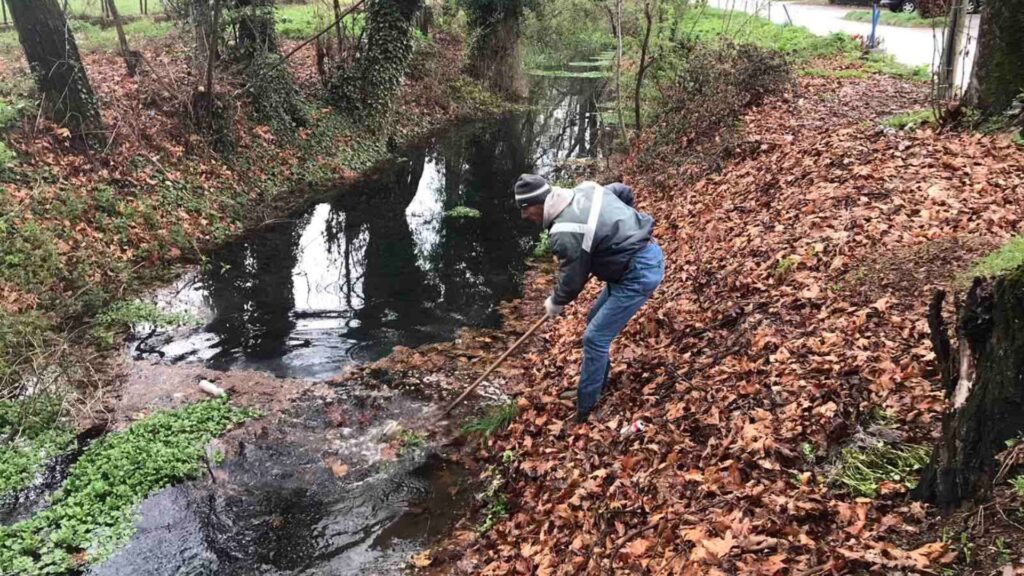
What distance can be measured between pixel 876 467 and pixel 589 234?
2.51 metres

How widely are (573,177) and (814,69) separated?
253 inches

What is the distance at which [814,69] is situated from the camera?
1603cm

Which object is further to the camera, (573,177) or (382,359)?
(573,177)

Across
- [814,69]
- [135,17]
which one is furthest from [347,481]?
[135,17]

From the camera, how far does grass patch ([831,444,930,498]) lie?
3.72 metres

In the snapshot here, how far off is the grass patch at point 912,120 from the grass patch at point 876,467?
6.96m

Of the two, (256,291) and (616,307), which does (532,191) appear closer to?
(616,307)

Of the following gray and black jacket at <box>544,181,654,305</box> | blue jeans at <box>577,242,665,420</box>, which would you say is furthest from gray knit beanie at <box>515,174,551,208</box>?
blue jeans at <box>577,242,665,420</box>

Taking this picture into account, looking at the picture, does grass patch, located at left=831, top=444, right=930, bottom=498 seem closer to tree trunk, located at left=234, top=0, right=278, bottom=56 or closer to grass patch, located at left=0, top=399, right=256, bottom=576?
grass patch, located at left=0, top=399, right=256, bottom=576

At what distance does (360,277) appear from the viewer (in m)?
11.3

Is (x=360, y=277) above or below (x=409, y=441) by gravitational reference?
above

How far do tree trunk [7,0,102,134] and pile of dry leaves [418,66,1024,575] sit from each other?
9100 millimetres

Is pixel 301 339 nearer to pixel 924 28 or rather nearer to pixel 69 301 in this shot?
pixel 69 301

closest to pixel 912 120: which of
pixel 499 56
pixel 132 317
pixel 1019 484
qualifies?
pixel 1019 484
